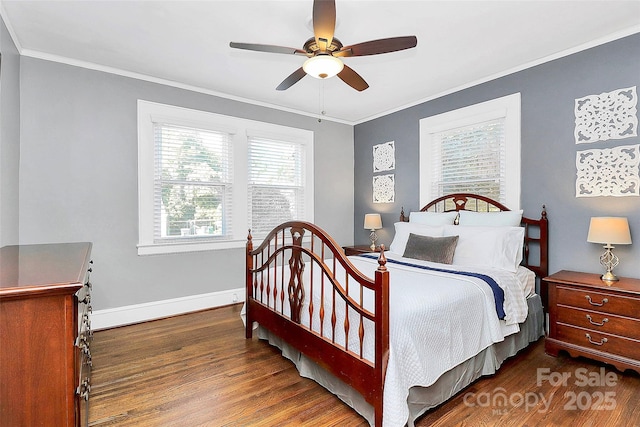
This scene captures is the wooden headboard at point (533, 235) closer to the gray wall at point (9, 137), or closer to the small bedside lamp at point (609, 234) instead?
the small bedside lamp at point (609, 234)

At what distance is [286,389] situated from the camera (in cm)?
216

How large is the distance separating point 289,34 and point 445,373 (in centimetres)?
270

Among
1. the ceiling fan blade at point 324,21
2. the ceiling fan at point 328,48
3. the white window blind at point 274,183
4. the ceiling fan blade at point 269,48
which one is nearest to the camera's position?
the ceiling fan blade at point 324,21

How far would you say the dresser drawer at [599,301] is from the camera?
87.7 inches

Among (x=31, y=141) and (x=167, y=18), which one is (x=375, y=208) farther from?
(x=31, y=141)

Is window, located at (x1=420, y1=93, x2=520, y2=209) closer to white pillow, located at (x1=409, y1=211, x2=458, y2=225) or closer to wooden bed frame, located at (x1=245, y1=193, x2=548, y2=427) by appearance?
wooden bed frame, located at (x1=245, y1=193, x2=548, y2=427)

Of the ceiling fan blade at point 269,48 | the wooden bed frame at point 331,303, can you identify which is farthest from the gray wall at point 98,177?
the ceiling fan blade at point 269,48

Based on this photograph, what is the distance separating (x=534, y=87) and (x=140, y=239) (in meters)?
4.28

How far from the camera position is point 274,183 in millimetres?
4441

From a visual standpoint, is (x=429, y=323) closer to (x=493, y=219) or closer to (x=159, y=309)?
(x=493, y=219)

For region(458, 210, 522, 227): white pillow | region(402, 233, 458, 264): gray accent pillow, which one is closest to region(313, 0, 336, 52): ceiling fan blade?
region(402, 233, 458, 264): gray accent pillow

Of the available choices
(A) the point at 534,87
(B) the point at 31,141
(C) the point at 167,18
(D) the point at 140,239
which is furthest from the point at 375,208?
(B) the point at 31,141

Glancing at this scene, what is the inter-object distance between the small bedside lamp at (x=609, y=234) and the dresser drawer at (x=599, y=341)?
422mm

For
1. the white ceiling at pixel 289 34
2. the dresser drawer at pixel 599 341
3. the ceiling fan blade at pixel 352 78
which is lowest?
the dresser drawer at pixel 599 341
